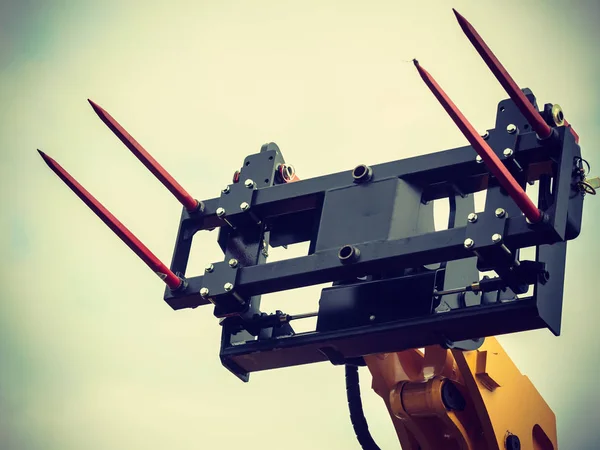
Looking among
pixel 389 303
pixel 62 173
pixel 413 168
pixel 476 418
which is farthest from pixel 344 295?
pixel 62 173

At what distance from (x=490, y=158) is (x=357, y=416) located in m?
2.04

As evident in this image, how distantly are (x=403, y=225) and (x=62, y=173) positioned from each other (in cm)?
194

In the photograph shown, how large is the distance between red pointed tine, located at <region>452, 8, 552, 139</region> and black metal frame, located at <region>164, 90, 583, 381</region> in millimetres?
185

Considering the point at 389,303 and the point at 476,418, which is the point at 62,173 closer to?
the point at 389,303

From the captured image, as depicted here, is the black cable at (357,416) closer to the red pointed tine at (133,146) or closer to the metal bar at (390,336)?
the metal bar at (390,336)

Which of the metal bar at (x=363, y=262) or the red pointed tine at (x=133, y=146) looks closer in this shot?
the metal bar at (x=363, y=262)

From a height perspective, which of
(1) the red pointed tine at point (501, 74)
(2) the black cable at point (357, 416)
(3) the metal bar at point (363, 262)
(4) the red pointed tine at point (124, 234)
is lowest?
(2) the black cable at point (357, 416)

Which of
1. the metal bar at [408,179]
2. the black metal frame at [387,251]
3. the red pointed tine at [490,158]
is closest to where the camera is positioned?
the red pointed tine at [490,158]

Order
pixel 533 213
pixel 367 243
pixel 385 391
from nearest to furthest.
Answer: pixel 533 213 < pixel 367 243 < pixel 385 391

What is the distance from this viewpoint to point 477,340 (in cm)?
630

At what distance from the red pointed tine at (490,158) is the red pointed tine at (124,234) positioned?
1864 mm

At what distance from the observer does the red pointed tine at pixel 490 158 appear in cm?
517

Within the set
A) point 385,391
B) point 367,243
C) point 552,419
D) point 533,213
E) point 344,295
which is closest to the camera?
point 533,213

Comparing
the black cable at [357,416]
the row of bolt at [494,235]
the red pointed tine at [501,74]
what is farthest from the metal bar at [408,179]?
the black cable at [357,416]
